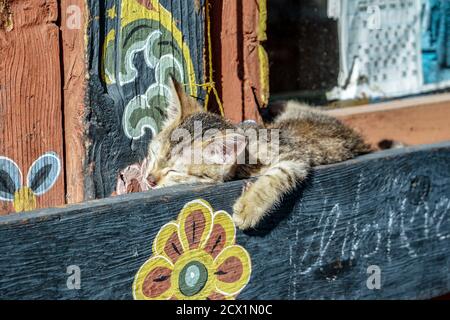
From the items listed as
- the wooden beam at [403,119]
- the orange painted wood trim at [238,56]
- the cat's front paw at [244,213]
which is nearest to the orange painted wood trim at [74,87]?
the cat's front paw at [244,213]

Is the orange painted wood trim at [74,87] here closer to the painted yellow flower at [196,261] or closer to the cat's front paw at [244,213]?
the painted yellow flower at [196,261]

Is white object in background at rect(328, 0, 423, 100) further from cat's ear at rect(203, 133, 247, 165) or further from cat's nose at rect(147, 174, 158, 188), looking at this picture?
cat's nose at rect(147, 174, 158, 188)

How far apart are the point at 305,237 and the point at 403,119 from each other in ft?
6.12

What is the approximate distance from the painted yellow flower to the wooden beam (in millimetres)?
1826

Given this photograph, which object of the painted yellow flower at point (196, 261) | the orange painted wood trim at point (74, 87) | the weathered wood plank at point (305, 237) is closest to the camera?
the weathered wood plank at point (305, 237)

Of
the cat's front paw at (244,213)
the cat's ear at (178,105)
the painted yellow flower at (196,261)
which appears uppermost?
the cat's ear at (178,105)

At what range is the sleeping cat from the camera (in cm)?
314

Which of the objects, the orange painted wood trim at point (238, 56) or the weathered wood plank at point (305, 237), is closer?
the weathered wood plank at point (305, 237)

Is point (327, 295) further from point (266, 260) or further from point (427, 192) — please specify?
point (427, 192)

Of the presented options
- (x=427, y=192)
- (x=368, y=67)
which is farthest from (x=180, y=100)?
(x=368, y=67)

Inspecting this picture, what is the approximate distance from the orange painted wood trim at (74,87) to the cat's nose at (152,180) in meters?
0.38

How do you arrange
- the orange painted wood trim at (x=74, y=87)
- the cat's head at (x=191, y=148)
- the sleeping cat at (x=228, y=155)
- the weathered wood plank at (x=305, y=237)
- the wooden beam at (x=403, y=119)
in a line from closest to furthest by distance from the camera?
the weathered wood plank at (x=305, y=237), the orange painted wood trim at (x=74, y=87), the sleeping cat at (x=228, y=155), the cat's head at (x=191, y=148), the wooden beam at (x=403, y=119)

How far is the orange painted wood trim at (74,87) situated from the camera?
2.83 m

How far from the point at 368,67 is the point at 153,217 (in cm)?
280
